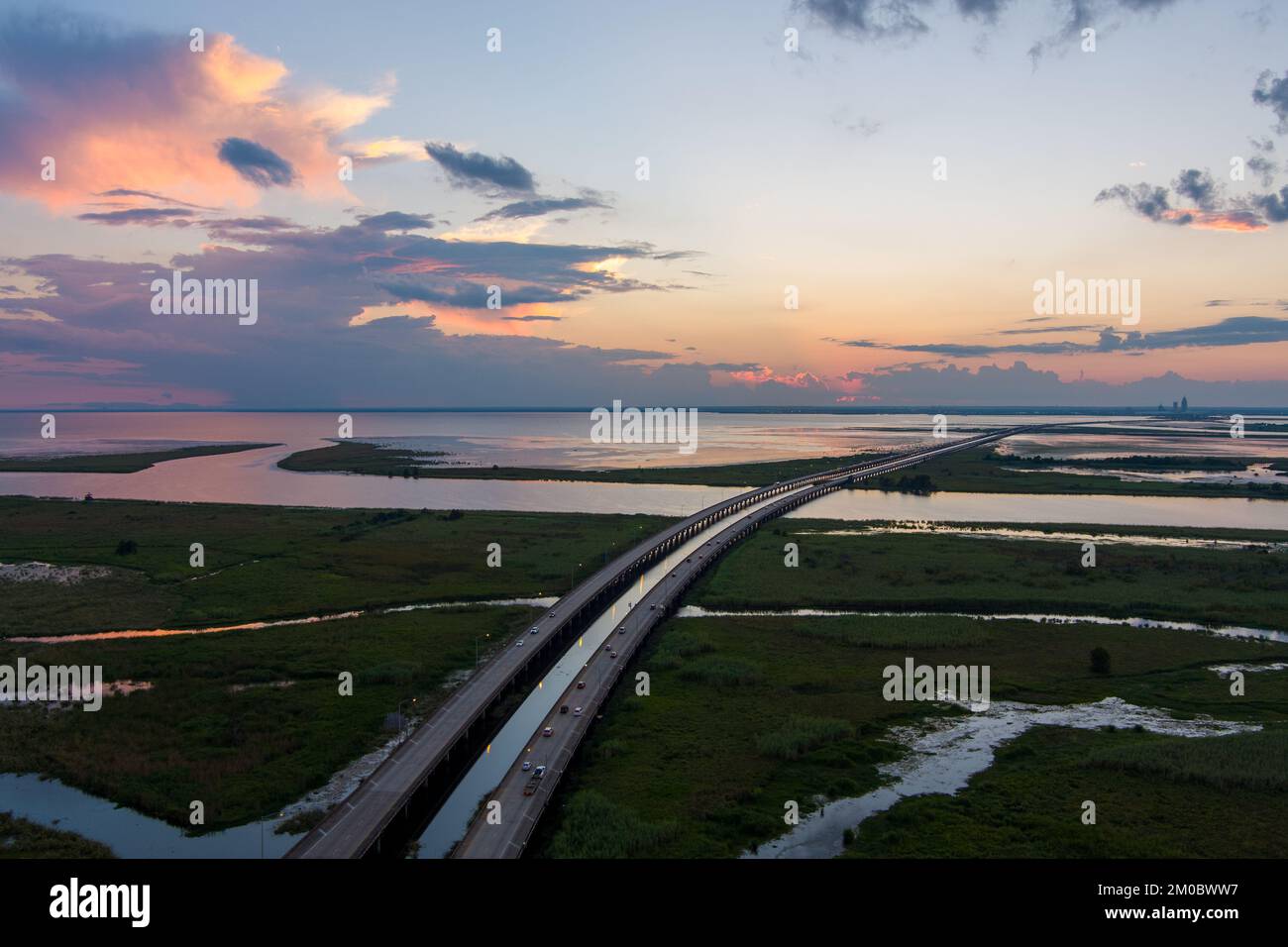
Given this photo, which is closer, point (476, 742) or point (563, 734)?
point (563, 734)

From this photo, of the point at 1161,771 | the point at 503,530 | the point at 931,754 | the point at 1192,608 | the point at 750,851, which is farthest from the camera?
the point at 503,530

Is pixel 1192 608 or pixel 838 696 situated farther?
pixel 1192 608

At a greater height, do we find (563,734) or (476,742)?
(563,734)

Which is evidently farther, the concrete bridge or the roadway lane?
the roadway lane

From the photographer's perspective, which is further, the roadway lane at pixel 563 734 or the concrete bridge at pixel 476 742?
the roadway lane at pixel 563 734
